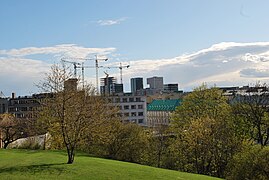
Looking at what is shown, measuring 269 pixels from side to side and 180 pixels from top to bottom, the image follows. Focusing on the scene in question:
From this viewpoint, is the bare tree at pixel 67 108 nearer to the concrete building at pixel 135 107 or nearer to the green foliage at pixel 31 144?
the green foliage at pixel 31 144

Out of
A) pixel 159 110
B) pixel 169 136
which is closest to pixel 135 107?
pixel 159 110

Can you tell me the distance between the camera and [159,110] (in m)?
132

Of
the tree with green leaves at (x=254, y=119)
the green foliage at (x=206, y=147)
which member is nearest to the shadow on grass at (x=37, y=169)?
the green foliage at (x=206, y=147)

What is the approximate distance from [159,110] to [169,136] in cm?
8306

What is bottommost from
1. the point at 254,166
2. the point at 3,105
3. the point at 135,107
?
the point at 254,166

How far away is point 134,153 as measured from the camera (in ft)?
148

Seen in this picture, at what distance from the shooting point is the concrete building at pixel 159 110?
123 metres

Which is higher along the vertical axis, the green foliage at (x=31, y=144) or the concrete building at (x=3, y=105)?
the concrete building at (x=3, y=105)

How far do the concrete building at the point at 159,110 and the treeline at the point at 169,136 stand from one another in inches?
2611

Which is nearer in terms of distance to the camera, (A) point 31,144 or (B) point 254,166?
(B) point 254,166

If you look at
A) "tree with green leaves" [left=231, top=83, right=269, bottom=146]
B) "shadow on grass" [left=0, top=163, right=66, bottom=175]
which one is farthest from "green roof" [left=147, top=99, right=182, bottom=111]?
"shadow on grass" [left=0, top=163, right=66, bottom=175]

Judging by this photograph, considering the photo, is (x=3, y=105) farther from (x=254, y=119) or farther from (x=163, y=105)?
(x=254, y=119)

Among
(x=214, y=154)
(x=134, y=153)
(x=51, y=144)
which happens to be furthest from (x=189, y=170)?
(x=51, y=144)

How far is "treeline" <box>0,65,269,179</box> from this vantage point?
1069 inches
